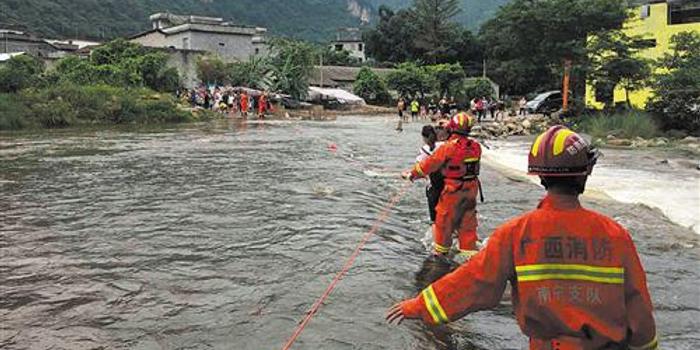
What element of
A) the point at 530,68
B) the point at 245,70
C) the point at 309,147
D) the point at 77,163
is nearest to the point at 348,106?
the point at 245,70

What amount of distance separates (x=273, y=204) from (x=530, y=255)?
28.0 feet

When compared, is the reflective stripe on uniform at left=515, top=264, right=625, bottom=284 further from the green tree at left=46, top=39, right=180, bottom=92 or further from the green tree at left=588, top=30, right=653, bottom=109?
the green tree at left=46, top=39, right=180, bottom=92

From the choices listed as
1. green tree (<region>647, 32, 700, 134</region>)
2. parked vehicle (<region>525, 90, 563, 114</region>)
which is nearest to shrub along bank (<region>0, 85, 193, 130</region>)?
parked vehicle (<region>525, 90, 563, 114</region>)

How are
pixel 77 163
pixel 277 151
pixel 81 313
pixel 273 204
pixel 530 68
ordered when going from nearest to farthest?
1. pixel 81 313
2. pixel 273 204
3. pixel 77 163
4. pixel 277 151
5. pixel 530 68

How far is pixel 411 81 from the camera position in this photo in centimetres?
5766

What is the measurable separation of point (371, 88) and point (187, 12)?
50202 mm

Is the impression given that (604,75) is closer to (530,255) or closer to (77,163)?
(77,163)

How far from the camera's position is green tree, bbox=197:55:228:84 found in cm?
5041

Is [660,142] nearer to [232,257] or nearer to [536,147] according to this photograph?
[232,257]

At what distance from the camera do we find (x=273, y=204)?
36.6 feet

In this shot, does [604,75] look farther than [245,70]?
No

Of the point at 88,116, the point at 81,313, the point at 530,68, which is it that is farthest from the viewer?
the point at 530,68

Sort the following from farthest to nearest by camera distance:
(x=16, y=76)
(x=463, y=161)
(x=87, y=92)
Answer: (x=87, y=92), (x=16, y=76), (x=463, y=161)

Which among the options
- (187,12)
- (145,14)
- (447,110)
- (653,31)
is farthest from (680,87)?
(187,12)
